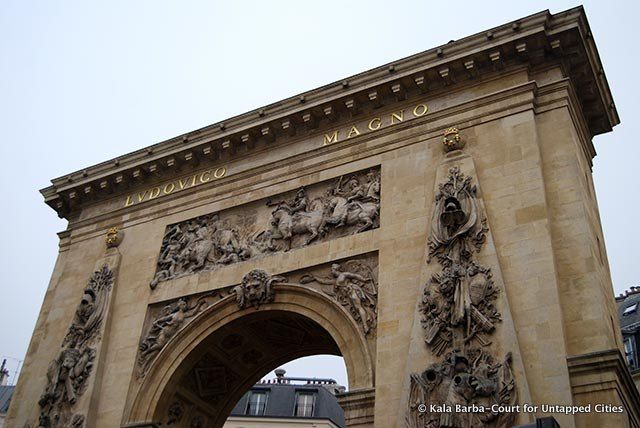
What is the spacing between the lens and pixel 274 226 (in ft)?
59.7

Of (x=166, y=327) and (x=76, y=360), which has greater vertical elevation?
(x=166, y=327)

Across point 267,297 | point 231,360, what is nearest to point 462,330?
point 267,297

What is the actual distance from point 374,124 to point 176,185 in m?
5.89

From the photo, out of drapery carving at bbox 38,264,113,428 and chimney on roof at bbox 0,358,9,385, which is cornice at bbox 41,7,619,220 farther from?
chimney on roof at bbox 0,358,9,385

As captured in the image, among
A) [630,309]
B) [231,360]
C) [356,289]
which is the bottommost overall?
[231,360]

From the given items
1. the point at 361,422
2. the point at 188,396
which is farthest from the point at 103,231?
the point at 361,422

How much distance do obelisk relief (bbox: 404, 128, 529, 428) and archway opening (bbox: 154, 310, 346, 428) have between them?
338 cm

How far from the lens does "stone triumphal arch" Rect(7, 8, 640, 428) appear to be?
526 inches

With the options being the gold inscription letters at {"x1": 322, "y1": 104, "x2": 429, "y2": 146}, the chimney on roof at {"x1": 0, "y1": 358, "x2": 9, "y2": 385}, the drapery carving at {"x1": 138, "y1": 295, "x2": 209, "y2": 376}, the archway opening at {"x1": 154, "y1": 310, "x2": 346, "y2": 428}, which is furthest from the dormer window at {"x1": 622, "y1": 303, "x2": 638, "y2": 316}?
the chimney on roof at {"x1": 0, "y1": 358, "x2": 9, "y2": 385}

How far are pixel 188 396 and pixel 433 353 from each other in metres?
7.22

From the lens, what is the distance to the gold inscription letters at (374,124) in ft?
57.7

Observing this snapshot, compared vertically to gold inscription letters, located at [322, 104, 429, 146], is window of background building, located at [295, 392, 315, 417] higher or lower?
higher

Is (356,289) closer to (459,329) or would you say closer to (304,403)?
(459,329)

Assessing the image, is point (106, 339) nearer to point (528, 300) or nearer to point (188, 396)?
point (188, 396)
